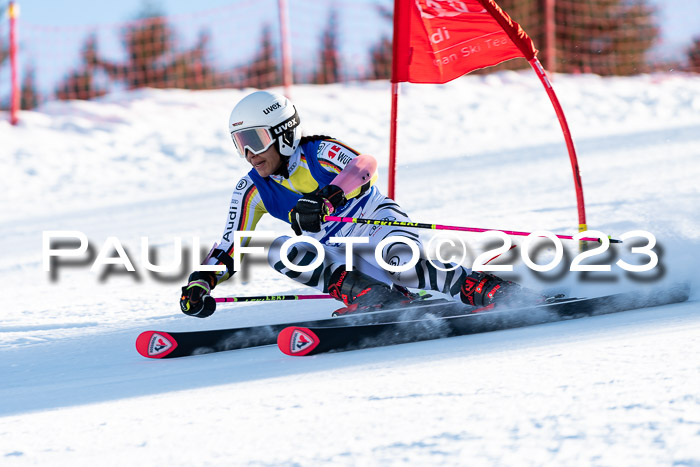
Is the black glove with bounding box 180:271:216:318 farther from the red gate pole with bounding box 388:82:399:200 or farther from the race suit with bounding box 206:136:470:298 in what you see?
the red gate pole with bounding box 388:82:399:200

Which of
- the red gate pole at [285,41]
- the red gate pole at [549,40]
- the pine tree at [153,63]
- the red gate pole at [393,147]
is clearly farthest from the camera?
the pine tree at [153,63]

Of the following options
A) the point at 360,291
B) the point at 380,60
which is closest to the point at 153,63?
the point at 380,60

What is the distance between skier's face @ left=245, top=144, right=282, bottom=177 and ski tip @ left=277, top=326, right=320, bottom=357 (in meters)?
0.91

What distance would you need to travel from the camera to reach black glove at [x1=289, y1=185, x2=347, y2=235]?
365 centimetres

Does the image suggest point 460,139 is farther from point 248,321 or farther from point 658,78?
point 248,321

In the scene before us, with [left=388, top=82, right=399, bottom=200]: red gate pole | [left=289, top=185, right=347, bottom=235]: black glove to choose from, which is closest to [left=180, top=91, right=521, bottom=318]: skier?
[left=289, top=185, right=347, bottom=235]: black glove

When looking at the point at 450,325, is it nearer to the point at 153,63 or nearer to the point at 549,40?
the point at 549,40

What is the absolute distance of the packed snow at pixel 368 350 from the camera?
216 cm

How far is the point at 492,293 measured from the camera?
12.3 feet

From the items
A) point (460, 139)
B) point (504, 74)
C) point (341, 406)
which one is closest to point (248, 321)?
point (341, 406)

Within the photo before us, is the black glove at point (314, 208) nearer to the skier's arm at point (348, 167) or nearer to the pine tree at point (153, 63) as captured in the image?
the skier's arm at point (348, 167)

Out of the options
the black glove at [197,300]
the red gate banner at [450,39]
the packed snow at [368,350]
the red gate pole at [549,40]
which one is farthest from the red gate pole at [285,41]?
the black glove at [197,300]

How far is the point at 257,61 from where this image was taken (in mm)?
16719

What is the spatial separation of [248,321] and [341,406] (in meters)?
1.92
